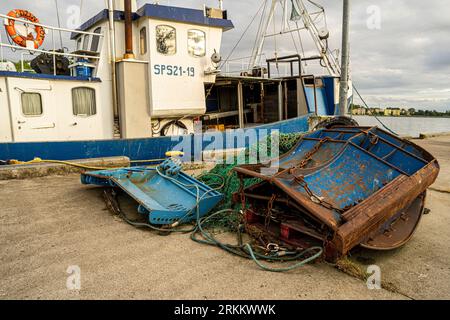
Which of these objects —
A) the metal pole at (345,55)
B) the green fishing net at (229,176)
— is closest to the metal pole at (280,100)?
the metal pole at (345,55)

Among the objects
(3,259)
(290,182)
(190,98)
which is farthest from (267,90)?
(3,259)

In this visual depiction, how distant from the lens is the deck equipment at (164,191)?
4.47 metres

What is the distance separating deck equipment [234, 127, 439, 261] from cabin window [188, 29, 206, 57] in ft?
19.7

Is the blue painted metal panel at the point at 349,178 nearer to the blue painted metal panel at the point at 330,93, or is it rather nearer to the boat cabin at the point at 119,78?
the boat cabin at the point at 119,78

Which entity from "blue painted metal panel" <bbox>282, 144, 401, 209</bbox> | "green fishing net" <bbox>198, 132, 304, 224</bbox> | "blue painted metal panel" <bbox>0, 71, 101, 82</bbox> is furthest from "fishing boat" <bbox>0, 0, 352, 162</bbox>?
"blue painted metal panel" <bbox>282, 144, 401, 209</bbox>

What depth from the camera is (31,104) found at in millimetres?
7652

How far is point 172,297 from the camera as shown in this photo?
2.89 metres

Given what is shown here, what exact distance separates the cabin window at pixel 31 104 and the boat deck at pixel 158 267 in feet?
10.7

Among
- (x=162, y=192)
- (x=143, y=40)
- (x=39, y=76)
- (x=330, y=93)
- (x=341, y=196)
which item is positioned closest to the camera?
(x=341, y=196)

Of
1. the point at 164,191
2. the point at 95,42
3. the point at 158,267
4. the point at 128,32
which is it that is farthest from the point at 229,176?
the point at 95,42

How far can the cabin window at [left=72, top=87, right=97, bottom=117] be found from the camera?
8.26 meters

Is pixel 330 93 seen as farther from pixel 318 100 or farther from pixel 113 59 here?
pixel 113 59

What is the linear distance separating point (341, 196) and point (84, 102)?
6745mm
